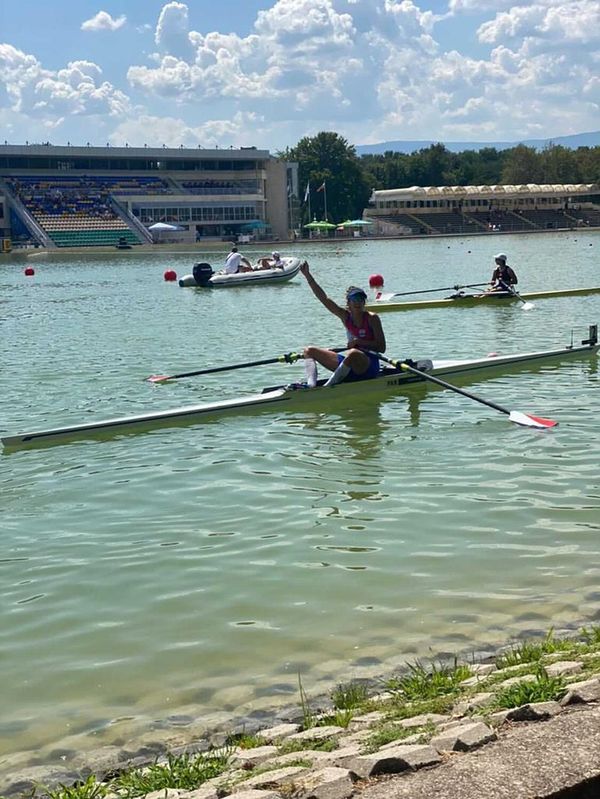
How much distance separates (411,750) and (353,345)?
32.6ft

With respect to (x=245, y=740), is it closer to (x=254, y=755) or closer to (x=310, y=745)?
(x=254, y=755)

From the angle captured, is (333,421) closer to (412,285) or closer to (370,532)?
(370,532)

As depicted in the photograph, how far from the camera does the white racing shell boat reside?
37.6 feet

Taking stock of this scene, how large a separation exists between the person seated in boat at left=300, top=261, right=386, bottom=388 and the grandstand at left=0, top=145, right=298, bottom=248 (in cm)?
8453

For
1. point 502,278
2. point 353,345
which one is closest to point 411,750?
point 353,345

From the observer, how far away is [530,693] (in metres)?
4.15

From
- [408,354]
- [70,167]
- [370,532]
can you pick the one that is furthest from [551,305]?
[70,167]

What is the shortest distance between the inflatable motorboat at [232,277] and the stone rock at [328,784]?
1340 inches

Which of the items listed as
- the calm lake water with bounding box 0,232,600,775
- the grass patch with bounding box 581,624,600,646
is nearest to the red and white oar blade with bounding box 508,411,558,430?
the calm lake water with bounding box 0,232,600,775

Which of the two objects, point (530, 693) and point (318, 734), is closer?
point (530, 693)

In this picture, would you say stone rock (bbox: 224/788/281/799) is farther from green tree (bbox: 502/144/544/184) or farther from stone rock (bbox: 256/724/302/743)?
green tree (bbox: 502/144/544/184)

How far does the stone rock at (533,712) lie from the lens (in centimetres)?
375

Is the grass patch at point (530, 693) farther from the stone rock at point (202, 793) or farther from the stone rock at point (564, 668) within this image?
the stone rock at point (202, 793)

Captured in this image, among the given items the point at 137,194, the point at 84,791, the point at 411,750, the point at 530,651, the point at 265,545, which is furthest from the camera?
the point at 137,194
